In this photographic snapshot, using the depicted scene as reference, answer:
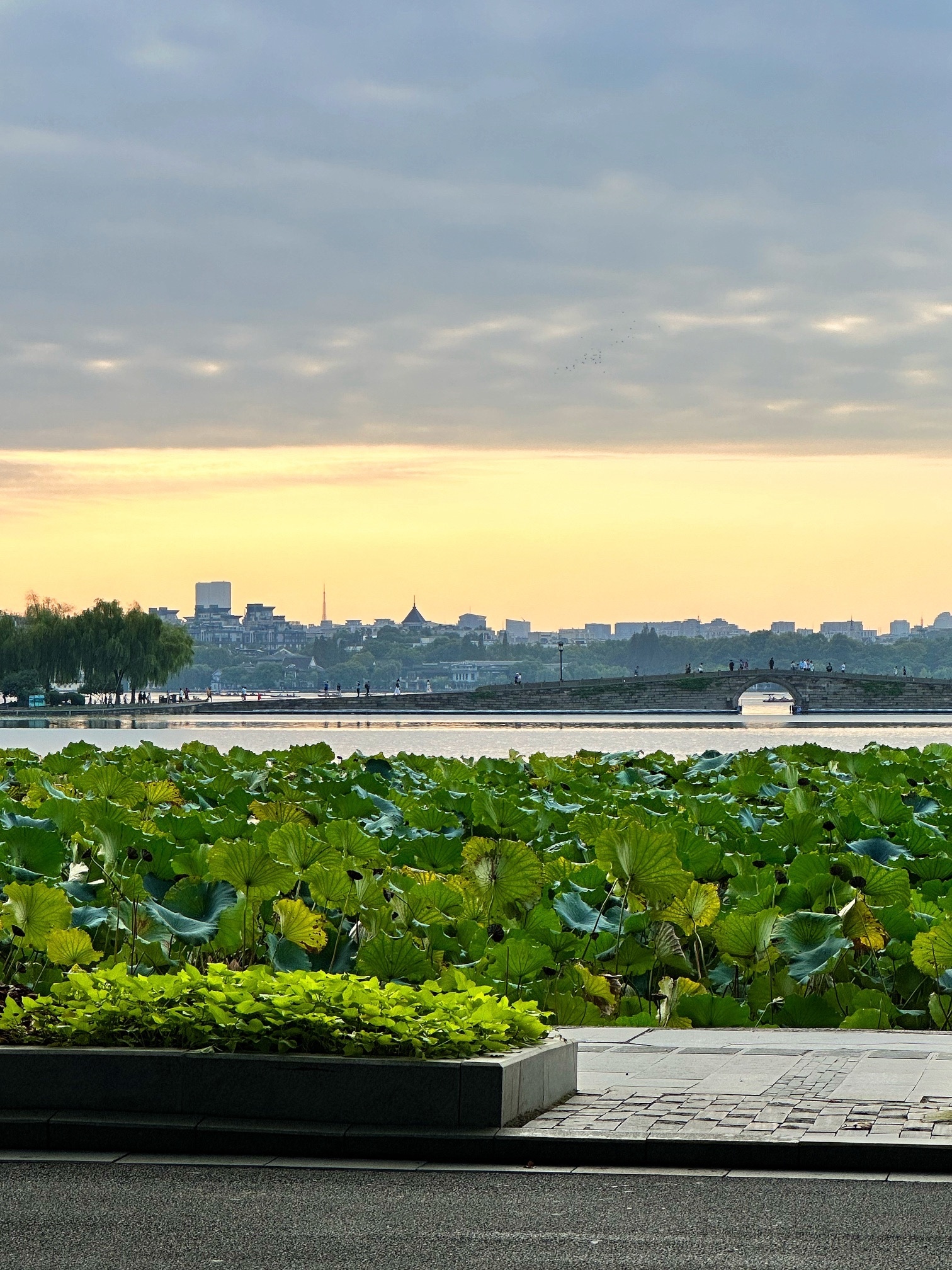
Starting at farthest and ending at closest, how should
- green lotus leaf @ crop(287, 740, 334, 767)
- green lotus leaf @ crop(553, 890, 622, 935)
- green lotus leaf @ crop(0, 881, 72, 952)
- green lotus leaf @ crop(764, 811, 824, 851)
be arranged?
green lotus leaf @ crop(287, 740, 334, 767), green lotus leaf @ crop(764, 811, 824, 851), green lotus leaf @ crop(553, 890, 622, 935), green lotus leaf @ crop(0, 881, 72, 952)

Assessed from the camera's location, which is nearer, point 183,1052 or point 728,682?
point 183,1052

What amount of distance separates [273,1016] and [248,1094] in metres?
0.38

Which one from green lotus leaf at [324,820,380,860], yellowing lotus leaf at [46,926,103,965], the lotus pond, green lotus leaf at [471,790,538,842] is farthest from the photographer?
green lotus leaf at [471,790,538,842]

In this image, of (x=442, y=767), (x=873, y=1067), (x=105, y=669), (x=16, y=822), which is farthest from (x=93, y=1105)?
(x=105, y=669)

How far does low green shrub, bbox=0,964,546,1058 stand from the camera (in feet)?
26.5

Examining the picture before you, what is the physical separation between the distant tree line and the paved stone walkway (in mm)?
118070

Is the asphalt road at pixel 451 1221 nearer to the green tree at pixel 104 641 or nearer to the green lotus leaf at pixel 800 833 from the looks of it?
the green lotus leaf at pixel 800 833

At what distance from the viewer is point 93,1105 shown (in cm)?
811

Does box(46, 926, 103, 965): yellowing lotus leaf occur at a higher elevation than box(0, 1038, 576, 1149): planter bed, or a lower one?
higher

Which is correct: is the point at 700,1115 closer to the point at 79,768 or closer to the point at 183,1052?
the point at 183,1052

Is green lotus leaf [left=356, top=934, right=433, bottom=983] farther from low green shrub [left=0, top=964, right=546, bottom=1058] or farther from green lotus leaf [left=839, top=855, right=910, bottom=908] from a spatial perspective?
green lotus leaf [left=839, top=855, right=910, bottom=908]

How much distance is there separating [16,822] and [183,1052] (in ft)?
25.4

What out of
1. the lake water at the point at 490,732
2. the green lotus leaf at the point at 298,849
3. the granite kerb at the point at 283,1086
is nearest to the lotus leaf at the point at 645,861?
the green lotus leaf at the point at 298,849

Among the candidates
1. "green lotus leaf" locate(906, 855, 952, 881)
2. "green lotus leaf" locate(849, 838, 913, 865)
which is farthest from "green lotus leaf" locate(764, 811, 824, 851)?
"green lotus leaf" locate(906, 855, 952, 881)
